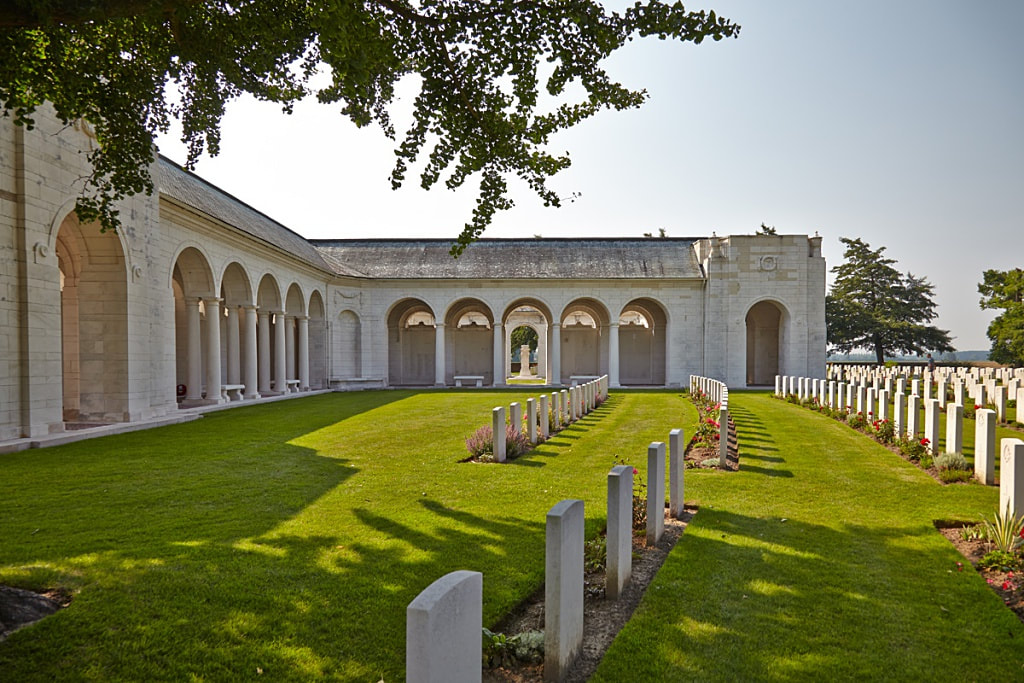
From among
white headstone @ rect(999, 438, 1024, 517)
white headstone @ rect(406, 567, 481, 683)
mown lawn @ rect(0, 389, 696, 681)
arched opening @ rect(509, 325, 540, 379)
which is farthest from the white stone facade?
white headstone @ rect(999, 438, 1024, 517)

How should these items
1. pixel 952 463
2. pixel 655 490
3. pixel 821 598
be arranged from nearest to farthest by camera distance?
pixel 821 598 < pixel 655 490 < pixel 952 463

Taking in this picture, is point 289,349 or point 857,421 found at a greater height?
point 289,349

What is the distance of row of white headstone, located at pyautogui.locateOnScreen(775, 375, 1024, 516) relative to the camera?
19.9ft

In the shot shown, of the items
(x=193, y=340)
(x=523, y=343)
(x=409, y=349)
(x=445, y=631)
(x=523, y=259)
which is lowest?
(x=523, y=343)

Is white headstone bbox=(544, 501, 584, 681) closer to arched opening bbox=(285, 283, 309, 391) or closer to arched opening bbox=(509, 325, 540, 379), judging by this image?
arched opening bbox=(285, 283, 309, 391)

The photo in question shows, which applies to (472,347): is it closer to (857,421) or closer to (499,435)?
(857,421)

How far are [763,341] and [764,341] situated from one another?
0.19 feet

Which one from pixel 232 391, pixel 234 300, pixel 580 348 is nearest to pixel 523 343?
pixel 580 348

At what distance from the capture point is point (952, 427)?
952 cm

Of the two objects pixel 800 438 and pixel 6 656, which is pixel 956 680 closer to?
pixel 6 656

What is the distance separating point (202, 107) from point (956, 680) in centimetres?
890

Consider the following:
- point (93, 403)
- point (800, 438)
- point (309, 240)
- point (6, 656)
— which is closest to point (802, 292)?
point (800, 438)

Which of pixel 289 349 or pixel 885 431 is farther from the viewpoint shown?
pixel 289 349

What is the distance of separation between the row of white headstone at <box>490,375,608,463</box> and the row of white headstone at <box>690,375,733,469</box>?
371cm
